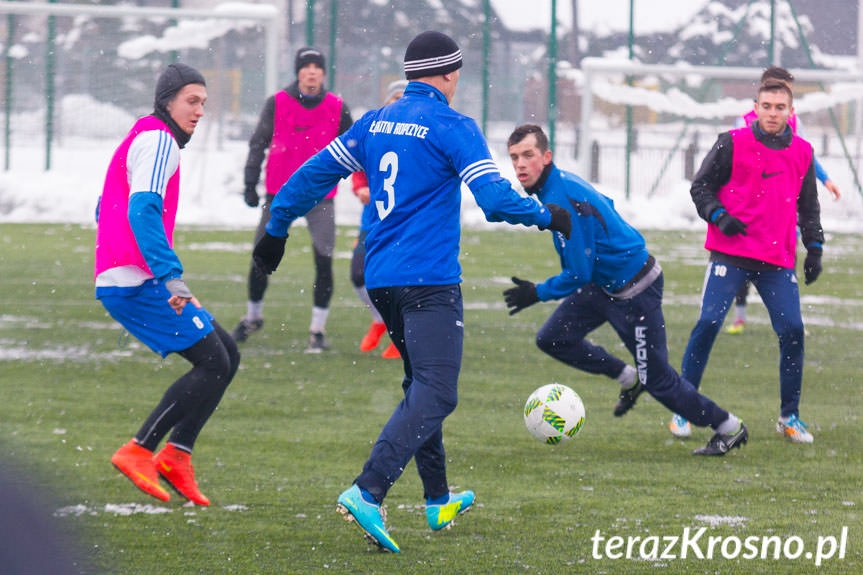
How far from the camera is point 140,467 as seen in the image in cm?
507

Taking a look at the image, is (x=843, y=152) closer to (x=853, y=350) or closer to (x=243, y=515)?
(x=853, y=350)

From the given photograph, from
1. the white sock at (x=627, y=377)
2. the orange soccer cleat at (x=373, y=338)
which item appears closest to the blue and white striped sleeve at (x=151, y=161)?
the white sock at (x=627, y=377)

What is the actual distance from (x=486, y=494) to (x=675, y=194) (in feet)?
62.4

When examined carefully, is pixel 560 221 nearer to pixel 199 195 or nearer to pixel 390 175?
pixel 390 175

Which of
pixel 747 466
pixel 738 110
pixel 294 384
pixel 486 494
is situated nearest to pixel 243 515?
pixel 486 494

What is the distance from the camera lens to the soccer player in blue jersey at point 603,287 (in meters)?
5.78

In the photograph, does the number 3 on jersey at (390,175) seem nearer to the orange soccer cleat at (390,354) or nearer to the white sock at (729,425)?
the white sock at (729,425)

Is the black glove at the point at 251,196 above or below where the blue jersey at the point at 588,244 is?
below

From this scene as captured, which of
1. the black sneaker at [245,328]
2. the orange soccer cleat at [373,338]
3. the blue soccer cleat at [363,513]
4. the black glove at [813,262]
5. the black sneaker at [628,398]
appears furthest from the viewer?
the black sneaker at [245,328]

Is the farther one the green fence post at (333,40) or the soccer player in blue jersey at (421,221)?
the green fence post at (333,40)

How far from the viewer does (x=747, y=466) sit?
19.6 feet

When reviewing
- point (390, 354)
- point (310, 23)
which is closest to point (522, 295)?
point (390, 354)

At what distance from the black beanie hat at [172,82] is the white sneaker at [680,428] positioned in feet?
10.8

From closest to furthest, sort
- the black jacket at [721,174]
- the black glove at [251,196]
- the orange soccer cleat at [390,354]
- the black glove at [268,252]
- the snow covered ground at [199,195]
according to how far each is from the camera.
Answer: the black glove at [268,252] → the black jacket at [721,174] → the orange soccer cleat at [390,354] → the black glove at [251,196] → the snow covered ground at [199,195]
